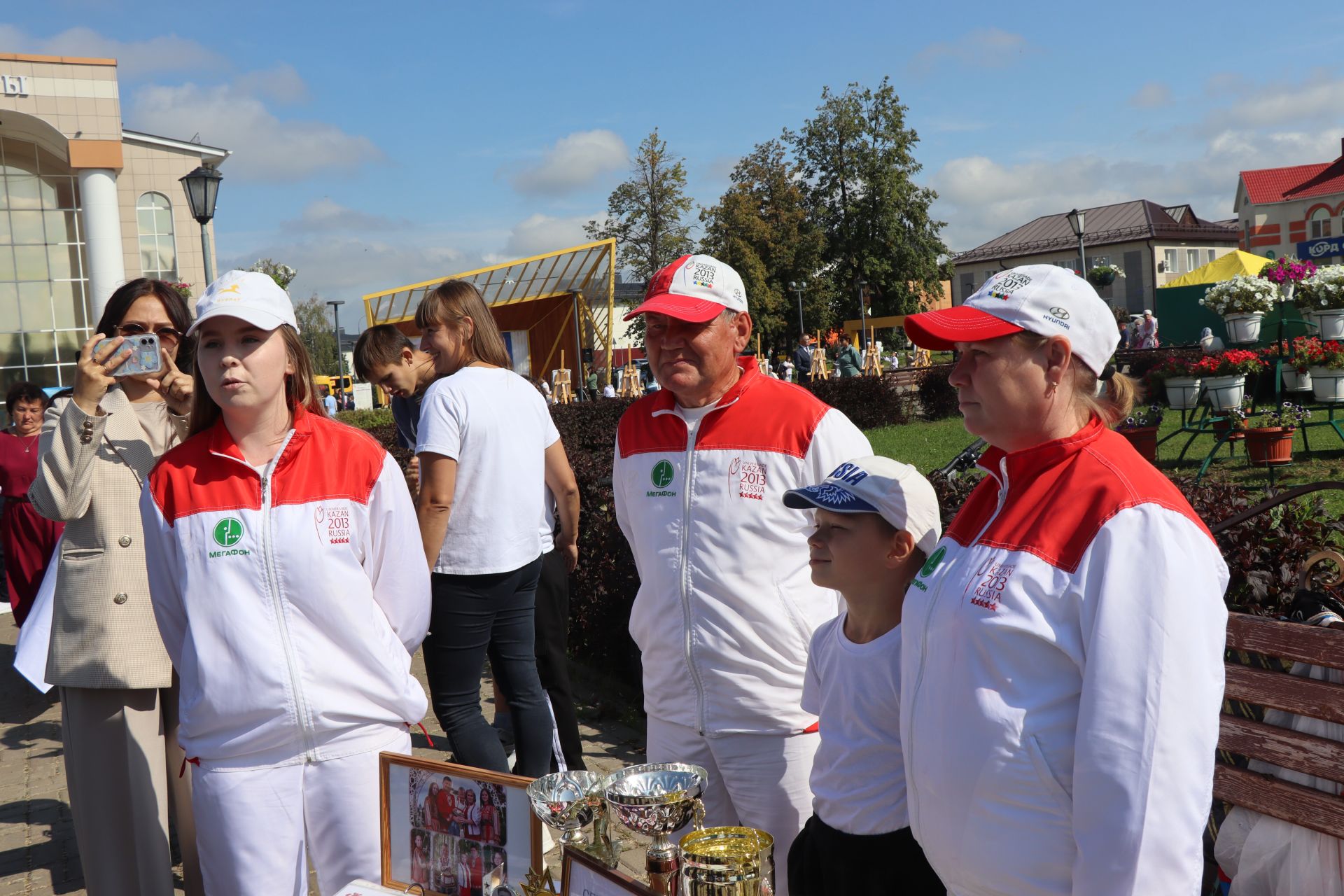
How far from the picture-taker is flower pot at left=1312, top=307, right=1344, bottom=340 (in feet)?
41.2

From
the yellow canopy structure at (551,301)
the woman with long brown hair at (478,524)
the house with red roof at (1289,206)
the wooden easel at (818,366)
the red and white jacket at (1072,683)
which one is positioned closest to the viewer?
the red and white jacket at (1072,683)

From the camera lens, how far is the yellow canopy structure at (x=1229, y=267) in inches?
1273

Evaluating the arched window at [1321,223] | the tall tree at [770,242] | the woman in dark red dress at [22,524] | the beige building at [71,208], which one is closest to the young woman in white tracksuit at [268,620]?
the woman in dark red dress at [22,524]

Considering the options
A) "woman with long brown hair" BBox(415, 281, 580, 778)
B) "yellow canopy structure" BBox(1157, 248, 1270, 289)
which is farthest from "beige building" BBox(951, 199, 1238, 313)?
"woman with long brown hair" BBox(415, 281, 580, 778)

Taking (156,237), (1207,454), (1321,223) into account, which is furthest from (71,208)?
(1321,223)

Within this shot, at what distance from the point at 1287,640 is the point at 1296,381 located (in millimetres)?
11243

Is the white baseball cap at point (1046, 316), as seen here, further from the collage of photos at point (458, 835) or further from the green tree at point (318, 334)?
the green tree at point (318, 334)

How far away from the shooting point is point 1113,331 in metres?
1.83

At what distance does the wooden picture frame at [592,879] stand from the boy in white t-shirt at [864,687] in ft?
2.07

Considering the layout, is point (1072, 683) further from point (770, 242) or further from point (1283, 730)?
point (770, 242)

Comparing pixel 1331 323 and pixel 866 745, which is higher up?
pixel 1331 323

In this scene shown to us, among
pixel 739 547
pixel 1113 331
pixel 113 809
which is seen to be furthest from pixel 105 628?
pixel 1113 331

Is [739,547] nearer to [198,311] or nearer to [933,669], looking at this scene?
[933,669]

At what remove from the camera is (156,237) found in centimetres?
3216
